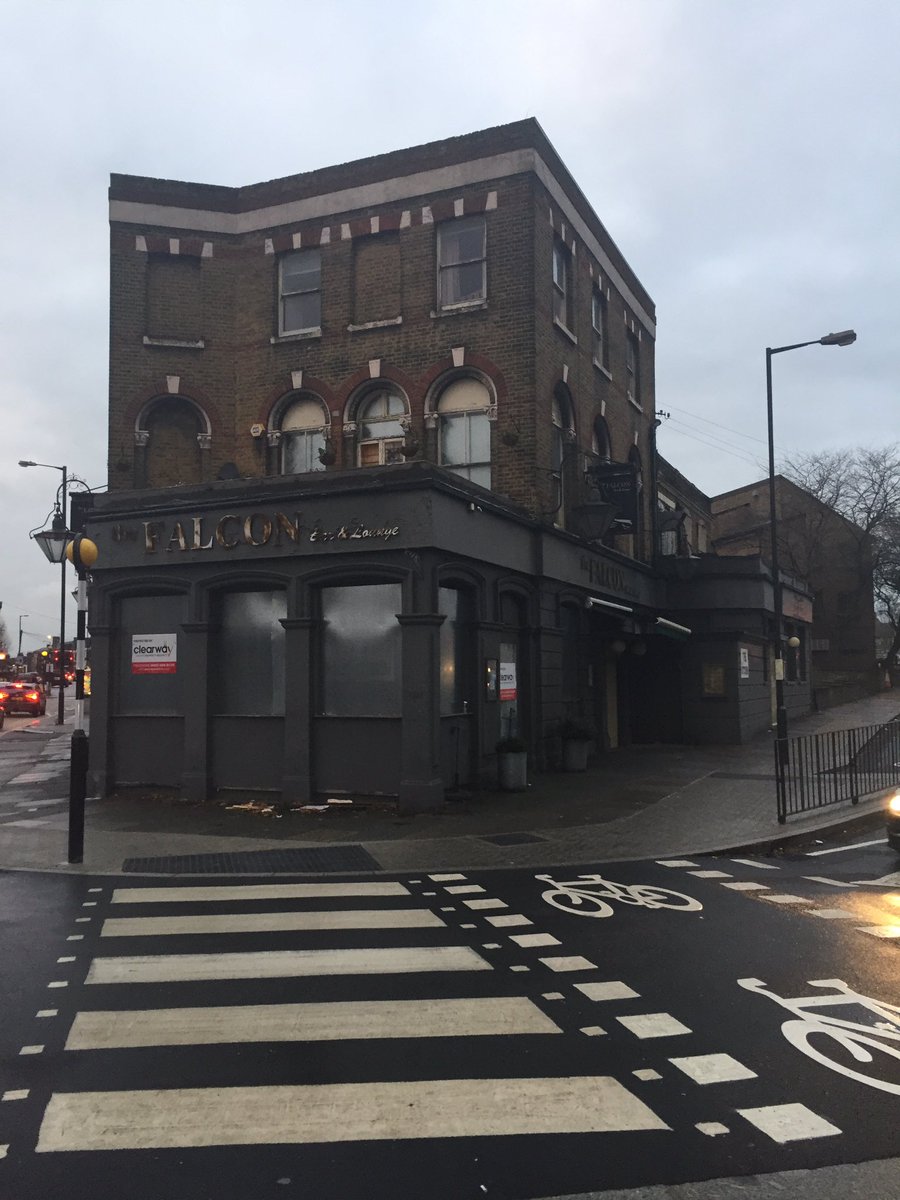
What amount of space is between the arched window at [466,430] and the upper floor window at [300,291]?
3.73 m

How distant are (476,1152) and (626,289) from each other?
83.1 feet

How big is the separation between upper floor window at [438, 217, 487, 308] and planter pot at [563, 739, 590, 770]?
9243 millimetres

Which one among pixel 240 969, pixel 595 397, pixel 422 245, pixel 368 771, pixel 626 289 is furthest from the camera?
pixel 626 289

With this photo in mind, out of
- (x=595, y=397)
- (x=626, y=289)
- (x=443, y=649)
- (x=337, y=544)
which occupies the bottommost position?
(x=443, y=649)

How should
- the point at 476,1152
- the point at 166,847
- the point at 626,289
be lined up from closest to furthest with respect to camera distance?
1. the point at 476,1152
2. the point at 166,847
3. the point at 626,289

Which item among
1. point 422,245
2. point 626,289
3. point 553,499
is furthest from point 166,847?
point 626,289

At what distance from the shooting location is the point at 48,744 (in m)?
30.9

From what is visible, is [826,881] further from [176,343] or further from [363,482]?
[176,343]

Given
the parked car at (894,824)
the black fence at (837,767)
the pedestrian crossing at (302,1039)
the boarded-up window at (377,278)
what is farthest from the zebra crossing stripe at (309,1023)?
the boarded-up window at (377,278)

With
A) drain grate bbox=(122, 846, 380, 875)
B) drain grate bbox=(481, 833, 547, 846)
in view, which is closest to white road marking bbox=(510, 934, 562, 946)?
drain grate bbox=(122, 846, 380, 875)

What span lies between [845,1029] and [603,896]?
362cm

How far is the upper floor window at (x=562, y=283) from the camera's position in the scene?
Result: 20.7m

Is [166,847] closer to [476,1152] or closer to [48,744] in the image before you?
[476,1152]

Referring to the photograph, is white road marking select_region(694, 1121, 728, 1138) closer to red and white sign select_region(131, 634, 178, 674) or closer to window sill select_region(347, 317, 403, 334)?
red and white sign select_region(131, 634, 178, 674)
